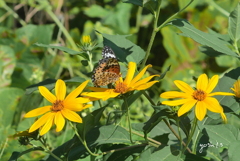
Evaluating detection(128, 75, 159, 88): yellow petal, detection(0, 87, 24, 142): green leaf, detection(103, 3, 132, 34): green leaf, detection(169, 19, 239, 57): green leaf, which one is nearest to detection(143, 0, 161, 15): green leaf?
detection(169, 19, 239, 57): green leaf

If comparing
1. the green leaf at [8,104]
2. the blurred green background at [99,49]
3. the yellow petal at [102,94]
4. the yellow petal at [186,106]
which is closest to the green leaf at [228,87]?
the yellow petal at [186,106]

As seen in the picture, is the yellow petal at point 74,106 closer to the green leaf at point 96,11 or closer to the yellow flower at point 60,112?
the yellow flower at point 60,112

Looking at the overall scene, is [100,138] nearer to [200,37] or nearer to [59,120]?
[59,120]

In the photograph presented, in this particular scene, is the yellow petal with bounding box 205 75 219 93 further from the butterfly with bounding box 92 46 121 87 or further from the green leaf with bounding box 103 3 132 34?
the green leaf with bounding box 103 3 132 34

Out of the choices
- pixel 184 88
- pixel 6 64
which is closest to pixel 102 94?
pixel 184 88

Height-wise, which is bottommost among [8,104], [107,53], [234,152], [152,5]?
[8,104]
